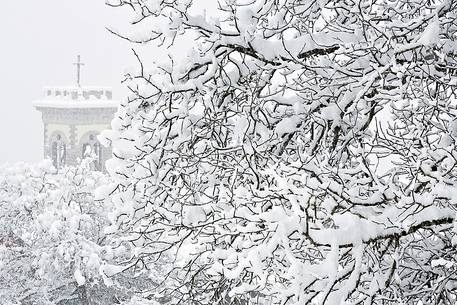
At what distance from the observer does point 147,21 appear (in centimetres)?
475

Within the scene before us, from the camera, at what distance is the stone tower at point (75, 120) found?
143 ft

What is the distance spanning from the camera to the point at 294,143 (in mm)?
5227

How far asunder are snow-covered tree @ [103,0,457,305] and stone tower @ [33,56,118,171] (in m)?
38.4

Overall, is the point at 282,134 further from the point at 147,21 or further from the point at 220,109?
the point at 147,21

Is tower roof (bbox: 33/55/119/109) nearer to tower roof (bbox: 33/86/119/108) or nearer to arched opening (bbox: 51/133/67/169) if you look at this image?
tower roof (bbox: 33/86/119/108)

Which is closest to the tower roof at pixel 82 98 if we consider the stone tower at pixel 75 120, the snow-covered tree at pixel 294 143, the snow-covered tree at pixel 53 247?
the stone tower at pixel 75 120

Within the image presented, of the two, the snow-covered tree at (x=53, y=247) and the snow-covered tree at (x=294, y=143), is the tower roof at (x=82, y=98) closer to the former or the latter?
the snow-covered tree at (x=53, y=247)

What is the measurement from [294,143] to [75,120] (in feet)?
132

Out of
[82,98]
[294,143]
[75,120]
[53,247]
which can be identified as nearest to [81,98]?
[82,98]

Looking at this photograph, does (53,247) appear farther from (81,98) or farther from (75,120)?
(75,120)

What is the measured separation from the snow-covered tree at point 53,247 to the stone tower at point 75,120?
26293 mm

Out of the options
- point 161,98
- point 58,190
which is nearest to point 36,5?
point 58,190

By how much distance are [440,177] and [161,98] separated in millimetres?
2240


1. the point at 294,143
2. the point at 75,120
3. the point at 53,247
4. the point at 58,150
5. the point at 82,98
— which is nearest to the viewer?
the point at 294,143
